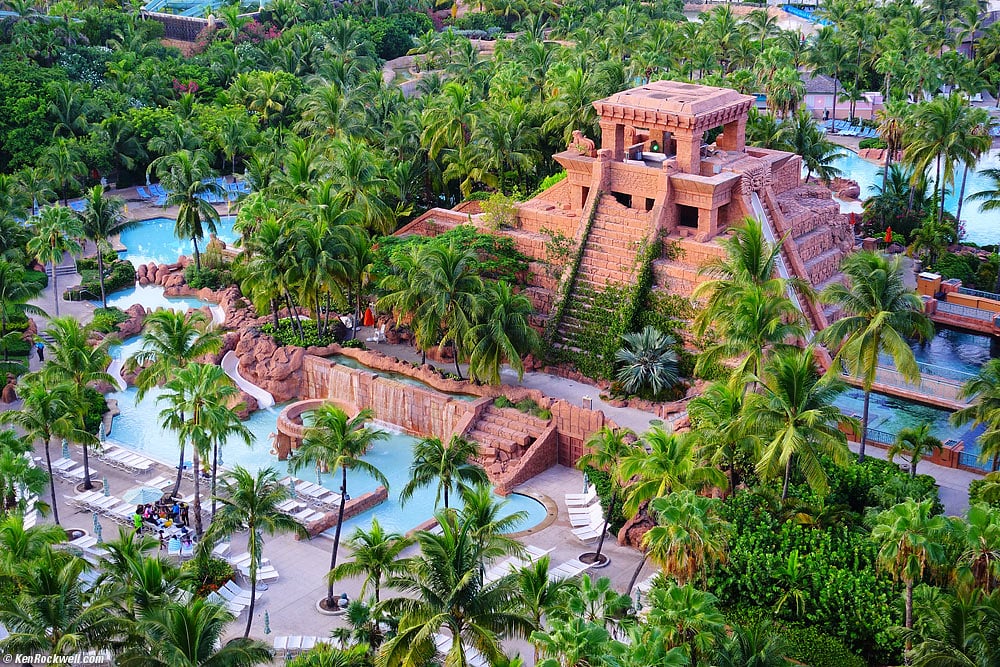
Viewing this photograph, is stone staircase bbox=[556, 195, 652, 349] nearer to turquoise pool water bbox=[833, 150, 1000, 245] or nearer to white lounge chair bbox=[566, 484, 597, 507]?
white lounge chair bbox=[566, 484, 597, 507]

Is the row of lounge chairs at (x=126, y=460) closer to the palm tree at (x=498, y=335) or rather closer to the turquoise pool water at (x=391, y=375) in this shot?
the turquoise pool water at (x=391, y=375)

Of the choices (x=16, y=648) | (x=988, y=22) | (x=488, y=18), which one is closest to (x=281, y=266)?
(x=16, y=648)

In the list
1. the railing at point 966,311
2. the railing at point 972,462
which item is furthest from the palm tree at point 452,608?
the railing at point 966,311

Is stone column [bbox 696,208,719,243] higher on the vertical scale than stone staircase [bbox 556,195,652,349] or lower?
higher

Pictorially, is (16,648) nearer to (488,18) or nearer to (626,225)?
(626,225)

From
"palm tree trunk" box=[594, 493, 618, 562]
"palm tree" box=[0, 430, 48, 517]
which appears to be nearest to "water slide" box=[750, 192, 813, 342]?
"palm tree trunk" box=[594, 493, 618, 562]
